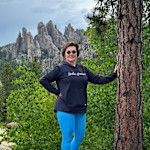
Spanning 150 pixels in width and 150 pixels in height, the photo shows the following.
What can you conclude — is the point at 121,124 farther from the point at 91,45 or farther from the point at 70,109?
the point at 91,45

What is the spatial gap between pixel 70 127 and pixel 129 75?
140 centimetres

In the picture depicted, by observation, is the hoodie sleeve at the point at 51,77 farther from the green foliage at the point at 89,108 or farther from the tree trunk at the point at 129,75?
the green foliage at the point at 89,108

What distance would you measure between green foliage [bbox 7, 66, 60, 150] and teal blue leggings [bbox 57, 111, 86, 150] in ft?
10.0

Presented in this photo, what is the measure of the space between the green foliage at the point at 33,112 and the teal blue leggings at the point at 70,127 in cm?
306

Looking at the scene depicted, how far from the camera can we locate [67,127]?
6758 mm

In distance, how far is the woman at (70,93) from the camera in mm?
6680

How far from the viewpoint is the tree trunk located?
6285mm

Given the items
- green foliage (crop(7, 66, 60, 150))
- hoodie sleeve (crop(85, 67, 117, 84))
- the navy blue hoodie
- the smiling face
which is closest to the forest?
green foliage (crop(7, 66, 60, 150))

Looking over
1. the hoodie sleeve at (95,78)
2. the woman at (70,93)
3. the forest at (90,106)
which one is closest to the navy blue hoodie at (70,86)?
the woman at (70,93)

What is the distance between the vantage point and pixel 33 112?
10.1 meters

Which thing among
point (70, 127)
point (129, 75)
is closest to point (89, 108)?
point (70, 127)

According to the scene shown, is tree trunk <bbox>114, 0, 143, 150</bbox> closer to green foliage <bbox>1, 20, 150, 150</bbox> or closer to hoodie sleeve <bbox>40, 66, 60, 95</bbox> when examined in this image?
hoodie sleeve <bbox>40, 66, 60, 95</bbox>

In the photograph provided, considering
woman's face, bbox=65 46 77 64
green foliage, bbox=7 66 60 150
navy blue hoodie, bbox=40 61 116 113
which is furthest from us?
green foliage, bbox=7 66 60 150

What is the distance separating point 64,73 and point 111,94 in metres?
2.27
